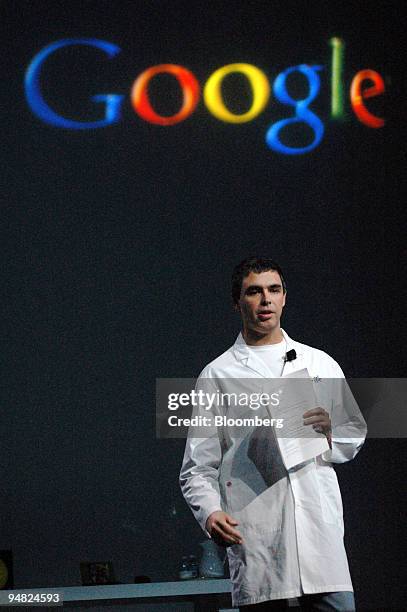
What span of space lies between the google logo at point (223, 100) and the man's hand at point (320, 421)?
161 cm

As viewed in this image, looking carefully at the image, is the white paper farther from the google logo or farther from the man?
the google logo

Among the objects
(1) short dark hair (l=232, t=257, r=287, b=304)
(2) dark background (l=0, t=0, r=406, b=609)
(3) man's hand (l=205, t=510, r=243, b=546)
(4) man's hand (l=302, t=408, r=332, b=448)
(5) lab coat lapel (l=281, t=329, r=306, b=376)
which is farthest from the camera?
(2) dark background (l=0, t=0, r=406, b=609)

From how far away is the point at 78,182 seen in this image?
3461 millimetres

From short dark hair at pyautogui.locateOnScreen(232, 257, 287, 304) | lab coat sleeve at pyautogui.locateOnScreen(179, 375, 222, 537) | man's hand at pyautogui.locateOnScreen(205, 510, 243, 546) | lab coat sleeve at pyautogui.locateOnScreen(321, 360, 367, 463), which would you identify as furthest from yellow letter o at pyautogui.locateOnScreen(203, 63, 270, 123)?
man's hand at pyautogui.locateOnScreen(205, 510, 243, 546)

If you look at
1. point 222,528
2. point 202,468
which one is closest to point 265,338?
point 202,468

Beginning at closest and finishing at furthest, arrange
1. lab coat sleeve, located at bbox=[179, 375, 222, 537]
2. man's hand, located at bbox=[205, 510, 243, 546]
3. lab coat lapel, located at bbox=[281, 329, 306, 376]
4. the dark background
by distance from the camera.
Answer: man's hand, located at bbox=[205, 510, 243, 546]
lab coat sleeve, located at bbox=[179, 375, 222, 537]
lab coat lapel, located at bbox=[281, 329, 306, 376]
the dark background

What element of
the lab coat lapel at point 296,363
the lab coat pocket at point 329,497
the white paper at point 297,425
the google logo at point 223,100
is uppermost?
the google logo at point 223,100

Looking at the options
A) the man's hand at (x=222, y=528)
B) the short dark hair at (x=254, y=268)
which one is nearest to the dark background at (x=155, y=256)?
the short dark hair at (x=254, y=268)

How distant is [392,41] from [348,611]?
2.50m

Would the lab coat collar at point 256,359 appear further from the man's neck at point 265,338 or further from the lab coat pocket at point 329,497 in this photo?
the lab coat pocket at point 329,497

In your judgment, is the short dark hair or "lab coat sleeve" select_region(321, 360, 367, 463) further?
the short dark hair

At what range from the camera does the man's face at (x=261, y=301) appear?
2.50 metres

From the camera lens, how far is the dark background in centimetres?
326

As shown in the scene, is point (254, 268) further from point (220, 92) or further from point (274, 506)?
point (220, 92)
